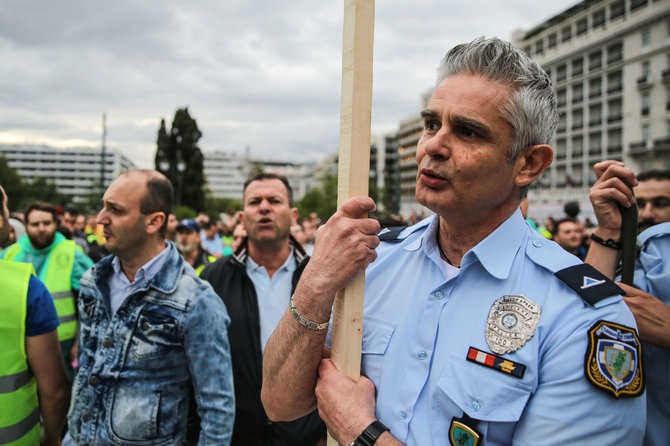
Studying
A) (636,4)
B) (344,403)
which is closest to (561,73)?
(636,4)

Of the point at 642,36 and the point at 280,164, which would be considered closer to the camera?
the point at 642,36

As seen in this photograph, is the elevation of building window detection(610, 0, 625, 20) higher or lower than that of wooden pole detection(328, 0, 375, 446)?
higher

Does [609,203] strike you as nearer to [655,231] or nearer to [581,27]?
[655,231]

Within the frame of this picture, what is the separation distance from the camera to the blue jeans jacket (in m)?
2.32

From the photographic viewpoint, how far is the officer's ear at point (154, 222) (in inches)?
108

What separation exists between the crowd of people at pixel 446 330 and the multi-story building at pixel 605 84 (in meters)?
35.8

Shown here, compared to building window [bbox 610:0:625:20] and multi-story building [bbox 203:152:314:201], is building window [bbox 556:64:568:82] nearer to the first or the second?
building window [bbox 610:0:625:20]

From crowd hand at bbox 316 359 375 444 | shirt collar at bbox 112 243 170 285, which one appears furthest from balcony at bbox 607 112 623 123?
crowd hand at bbox 316 359 375 444

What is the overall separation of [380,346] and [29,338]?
6.39 ft

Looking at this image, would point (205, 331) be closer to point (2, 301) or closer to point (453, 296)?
point (2, 301)

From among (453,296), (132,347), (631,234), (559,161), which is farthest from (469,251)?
(559,161)

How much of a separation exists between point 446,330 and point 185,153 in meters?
53.1

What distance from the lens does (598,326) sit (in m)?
1.22

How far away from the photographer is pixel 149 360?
2352 mm
